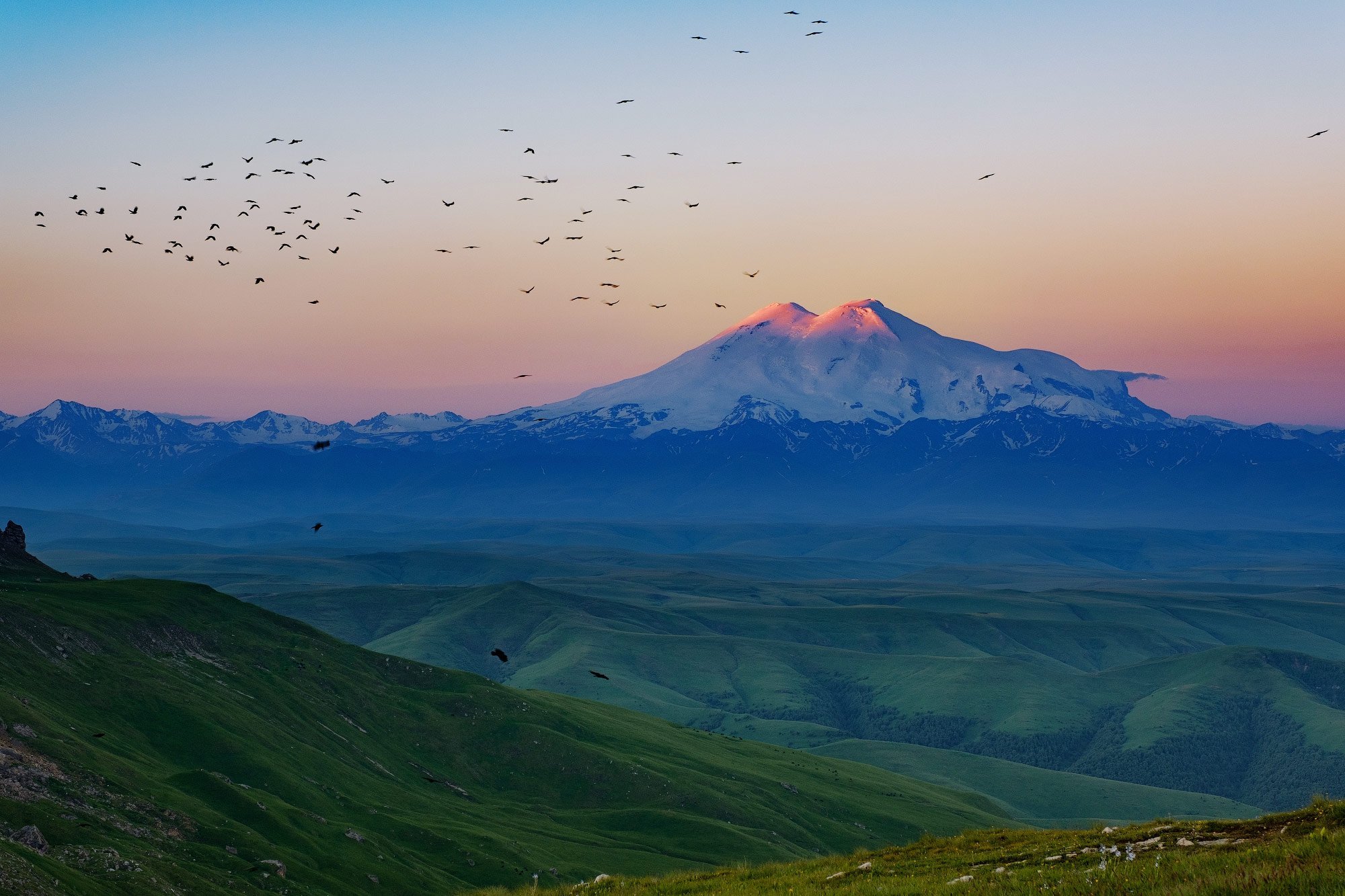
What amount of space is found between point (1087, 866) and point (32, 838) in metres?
44.1

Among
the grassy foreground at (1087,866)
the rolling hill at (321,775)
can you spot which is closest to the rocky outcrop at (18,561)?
the rolling hill at (321,775)

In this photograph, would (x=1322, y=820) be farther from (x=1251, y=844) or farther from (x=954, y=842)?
(x=954, y=842)

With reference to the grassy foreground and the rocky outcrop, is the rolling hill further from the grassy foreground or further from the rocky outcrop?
the grassy foreground

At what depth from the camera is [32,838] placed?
163 feet

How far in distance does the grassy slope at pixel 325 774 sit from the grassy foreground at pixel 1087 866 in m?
27.2

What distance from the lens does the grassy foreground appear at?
68.8 ft

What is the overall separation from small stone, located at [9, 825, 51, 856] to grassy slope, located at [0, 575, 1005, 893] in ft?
2.18

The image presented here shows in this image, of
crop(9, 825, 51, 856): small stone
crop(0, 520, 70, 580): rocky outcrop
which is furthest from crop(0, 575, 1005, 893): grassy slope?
crop(0, 520, 70, 580): rocky outcrop

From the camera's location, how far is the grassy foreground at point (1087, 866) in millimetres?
20984

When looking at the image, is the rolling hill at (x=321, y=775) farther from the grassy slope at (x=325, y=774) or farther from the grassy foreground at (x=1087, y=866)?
the grassy foreground at (x=1087, y=866)

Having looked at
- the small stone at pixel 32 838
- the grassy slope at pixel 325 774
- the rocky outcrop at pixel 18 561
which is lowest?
the grassy slope at pixel 325 774

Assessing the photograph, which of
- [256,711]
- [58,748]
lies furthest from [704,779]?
[58,748]

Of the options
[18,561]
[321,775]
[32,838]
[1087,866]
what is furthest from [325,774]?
[1087,866]

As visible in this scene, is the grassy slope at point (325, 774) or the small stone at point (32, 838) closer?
the small stone at point (32, 838)
